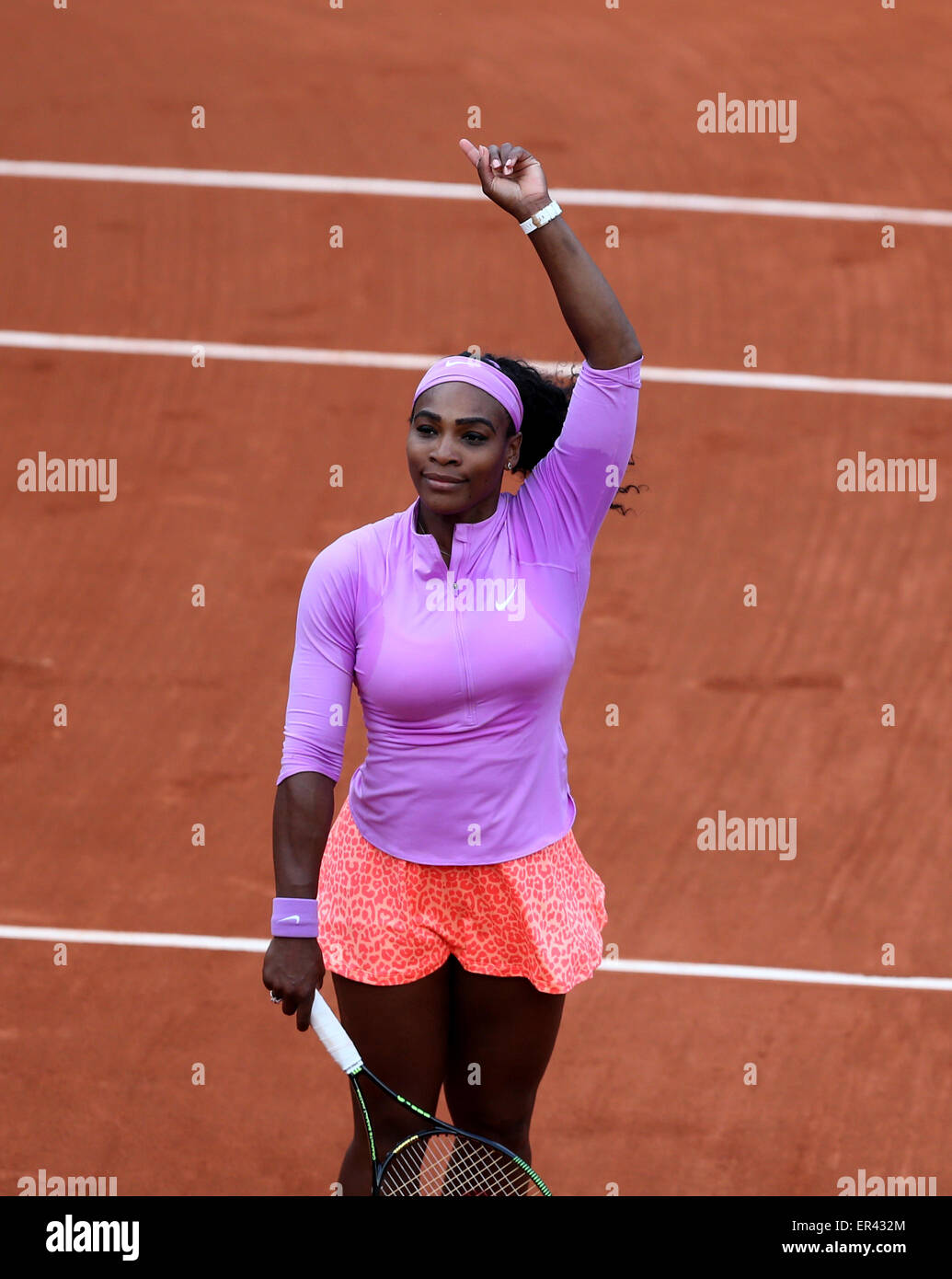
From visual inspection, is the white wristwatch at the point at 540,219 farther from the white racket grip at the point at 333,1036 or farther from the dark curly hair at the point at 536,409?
the white racket grip at the point at 333,1036

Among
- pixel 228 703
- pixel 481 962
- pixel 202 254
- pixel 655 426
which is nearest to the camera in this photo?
pixel 481 962

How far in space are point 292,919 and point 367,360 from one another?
635cm

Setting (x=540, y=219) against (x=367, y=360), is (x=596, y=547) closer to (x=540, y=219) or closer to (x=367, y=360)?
(x=367, y=360)

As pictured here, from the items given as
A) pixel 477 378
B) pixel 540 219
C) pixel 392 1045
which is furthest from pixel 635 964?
pixel 540 219

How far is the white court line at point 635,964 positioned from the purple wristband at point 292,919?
3291 mm

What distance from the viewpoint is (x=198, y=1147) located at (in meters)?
5.62

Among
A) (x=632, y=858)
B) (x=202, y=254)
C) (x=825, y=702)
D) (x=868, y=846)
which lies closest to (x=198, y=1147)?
(x=632, y=858)

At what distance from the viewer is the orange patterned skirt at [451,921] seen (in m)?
3.32

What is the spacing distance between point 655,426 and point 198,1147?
4947mm

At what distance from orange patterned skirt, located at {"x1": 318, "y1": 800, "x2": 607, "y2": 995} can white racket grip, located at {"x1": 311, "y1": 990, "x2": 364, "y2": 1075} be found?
18 cm

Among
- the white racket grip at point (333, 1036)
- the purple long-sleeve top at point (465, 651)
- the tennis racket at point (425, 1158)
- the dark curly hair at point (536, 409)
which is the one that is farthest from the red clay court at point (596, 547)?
the dark curly hair at point (536, 409)

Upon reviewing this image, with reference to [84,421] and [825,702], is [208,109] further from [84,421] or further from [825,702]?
[825,702]

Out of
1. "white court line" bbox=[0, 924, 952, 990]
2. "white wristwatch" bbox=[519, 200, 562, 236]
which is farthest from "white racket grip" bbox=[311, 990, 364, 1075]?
"white court line" bbox=[0, 924, 952, 990]

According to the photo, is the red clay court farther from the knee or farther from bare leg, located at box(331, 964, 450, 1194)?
bare leg, located at box(331, 964, 450, 1194)
